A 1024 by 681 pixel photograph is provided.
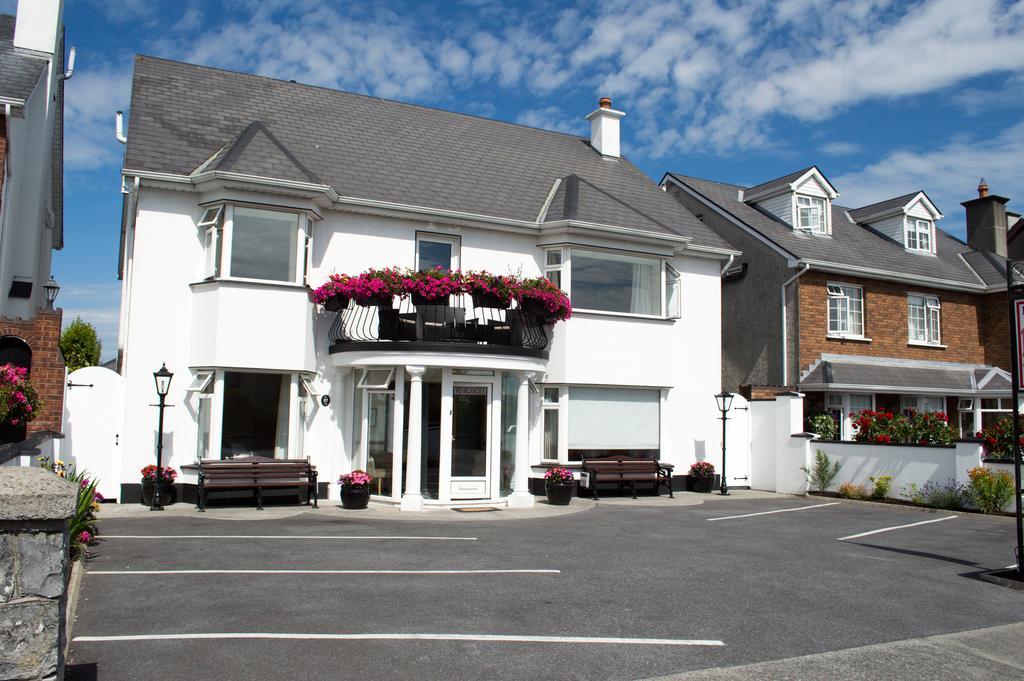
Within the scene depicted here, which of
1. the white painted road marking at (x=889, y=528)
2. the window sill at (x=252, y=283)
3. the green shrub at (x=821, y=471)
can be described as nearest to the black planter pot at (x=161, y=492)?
the window sill at (x=252, y=283)

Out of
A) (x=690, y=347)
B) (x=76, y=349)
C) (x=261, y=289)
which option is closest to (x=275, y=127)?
(x=261, y=289)

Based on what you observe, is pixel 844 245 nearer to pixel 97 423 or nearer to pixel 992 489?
pixel 992 489

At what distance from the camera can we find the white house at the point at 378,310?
1560 centimetres

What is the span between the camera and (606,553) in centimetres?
1091

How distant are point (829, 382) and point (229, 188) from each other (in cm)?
1633

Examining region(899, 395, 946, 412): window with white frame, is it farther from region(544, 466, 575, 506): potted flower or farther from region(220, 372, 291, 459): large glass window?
region(220, 372, 291, 459): large glass window

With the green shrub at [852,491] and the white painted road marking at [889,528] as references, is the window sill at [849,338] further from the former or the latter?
the white painted road marking at [889,528]

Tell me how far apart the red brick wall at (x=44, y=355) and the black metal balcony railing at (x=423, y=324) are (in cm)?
496

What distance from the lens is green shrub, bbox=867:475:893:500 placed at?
1822cm

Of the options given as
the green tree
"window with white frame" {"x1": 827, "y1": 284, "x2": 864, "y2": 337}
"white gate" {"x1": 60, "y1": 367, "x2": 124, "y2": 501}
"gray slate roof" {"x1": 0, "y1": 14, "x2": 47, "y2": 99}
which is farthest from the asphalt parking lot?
the green tree

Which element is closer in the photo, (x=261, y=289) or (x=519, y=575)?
(x=519, y=575)

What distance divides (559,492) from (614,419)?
9.73 ft

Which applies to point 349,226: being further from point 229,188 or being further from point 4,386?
point 4,386

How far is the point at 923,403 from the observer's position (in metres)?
25.5
